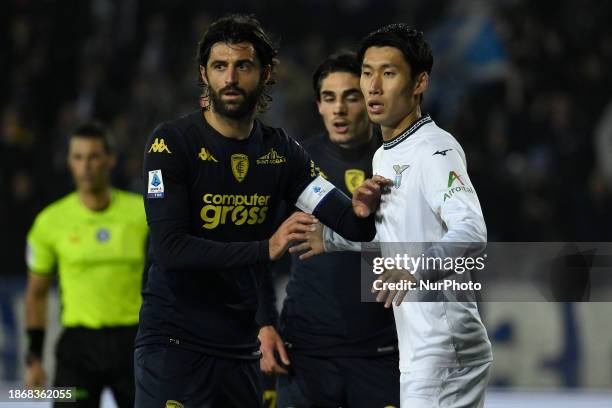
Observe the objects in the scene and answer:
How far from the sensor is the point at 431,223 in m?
4.14

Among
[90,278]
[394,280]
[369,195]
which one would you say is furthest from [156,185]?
[90,278]

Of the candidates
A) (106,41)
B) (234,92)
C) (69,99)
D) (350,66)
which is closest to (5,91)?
(69,99)

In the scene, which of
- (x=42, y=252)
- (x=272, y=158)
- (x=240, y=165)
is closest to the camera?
(x=240, y=165)

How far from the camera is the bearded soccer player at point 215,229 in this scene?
427 cm

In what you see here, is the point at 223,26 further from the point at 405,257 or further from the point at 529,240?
the point at 529,240

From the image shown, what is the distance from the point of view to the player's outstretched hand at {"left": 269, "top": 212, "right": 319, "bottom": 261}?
4.19m

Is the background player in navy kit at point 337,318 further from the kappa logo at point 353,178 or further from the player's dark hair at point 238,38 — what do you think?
the player's dark hair at point 238,38

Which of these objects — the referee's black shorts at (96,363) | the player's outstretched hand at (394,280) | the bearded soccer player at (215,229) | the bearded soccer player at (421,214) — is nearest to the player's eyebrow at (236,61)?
the bearded soccer player at (215,229)

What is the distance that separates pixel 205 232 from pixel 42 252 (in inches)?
105

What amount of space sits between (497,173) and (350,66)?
5959 millimetres

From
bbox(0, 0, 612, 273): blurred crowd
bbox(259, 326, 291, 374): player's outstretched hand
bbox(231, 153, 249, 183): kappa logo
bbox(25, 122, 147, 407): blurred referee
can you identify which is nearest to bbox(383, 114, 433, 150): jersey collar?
bbox(231, 153, 249, 183): kappa logo

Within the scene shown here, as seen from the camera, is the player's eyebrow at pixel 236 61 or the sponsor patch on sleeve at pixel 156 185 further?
the player's eyebrow at pixel 236 61

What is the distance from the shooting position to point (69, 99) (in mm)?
12977

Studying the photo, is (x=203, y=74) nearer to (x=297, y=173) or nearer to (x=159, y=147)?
(x=159, y=147)
